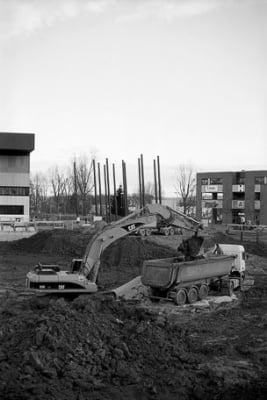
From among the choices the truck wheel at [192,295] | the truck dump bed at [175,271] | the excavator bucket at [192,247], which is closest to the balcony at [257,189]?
the truck dump bed at [175,271]

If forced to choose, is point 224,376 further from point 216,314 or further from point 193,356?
point 216,314

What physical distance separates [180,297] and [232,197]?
73.9 meters

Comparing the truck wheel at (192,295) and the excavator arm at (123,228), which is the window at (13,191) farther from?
the truck wheel at (192,295)

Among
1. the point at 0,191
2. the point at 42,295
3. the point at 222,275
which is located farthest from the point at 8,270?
the point at 0,191

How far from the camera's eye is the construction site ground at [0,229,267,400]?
9031 mm

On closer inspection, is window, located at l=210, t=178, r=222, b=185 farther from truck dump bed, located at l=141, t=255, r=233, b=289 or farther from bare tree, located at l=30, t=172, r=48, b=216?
truck dump bed, located at l=141, t=255, r=233, b=289

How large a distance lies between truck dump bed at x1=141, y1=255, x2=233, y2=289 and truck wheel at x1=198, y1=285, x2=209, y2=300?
0.36 meters

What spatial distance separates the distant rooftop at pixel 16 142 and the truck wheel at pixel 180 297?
38.7 metres

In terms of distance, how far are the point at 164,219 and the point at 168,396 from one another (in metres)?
9.26

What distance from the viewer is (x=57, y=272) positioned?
15711mm

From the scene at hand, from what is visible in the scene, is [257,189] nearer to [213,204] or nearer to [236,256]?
[213,204]

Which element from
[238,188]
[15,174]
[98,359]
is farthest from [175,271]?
[238,188]

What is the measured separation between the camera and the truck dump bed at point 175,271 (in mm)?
15875

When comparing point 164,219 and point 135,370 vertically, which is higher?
point 164,219
